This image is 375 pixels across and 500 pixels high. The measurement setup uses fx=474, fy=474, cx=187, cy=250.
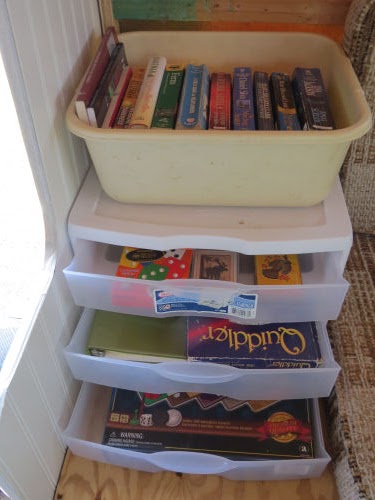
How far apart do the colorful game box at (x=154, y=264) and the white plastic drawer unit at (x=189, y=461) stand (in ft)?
1.06

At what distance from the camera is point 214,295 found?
2.54 ft

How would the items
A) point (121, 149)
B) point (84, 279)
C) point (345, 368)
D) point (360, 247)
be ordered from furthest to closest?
point (360, 247), point (345, 368), point (84, 279), point (121, 149)

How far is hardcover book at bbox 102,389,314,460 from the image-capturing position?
0.94 meters

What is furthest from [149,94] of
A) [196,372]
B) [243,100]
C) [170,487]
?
[170,487]

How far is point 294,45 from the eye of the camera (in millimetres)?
885

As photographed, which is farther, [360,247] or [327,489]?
[360,247]

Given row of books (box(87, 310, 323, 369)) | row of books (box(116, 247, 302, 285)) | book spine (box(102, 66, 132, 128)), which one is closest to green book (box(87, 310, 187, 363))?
row of books (box(87, 310, 323, 369))

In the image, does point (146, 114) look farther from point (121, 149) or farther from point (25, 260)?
point (25, 260)

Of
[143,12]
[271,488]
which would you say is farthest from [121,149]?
[271,488]

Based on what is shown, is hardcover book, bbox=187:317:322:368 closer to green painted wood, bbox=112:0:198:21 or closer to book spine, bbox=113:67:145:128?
book spine, bbox=113:67:145:128

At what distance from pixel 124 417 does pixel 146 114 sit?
2.01 feet

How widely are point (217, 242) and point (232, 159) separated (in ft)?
0.43

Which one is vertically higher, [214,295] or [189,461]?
[214,295]

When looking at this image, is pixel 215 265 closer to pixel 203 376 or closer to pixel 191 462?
pixel 203 376
